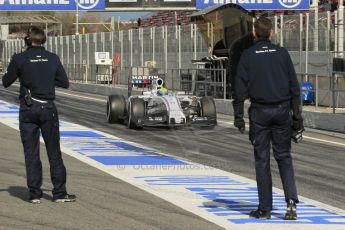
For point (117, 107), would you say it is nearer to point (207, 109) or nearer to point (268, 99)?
point (207, 109)

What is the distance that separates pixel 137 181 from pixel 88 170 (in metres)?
1.23

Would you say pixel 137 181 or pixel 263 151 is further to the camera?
pixel 137 181

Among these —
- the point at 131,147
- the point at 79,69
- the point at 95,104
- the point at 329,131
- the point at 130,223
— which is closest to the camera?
the point at 130,223

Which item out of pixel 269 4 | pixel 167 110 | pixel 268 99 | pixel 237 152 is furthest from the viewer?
pixel 269 4

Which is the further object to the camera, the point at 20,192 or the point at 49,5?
the point at 49,5

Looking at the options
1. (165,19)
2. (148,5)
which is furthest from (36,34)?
(165,19)

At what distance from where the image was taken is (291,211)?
7.42 m

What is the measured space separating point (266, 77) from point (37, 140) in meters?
2.55

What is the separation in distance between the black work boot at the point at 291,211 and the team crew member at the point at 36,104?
2392mm

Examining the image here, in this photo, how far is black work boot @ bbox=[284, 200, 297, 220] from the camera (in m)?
7.40

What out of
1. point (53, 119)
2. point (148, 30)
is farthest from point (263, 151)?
point (148, 30)

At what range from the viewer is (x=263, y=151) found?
7293mm

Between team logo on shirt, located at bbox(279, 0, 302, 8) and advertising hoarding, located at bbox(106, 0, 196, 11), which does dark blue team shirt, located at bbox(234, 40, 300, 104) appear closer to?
team logo on shirt, located at bbox(279, 0, 302, 8)

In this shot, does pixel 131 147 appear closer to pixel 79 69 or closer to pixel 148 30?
pixel 148 30
